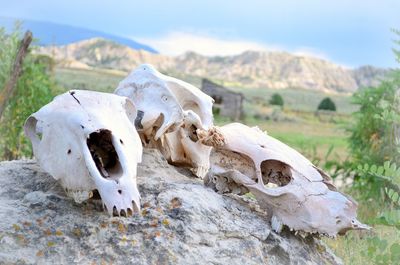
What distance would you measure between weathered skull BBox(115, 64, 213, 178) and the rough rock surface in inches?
12.1

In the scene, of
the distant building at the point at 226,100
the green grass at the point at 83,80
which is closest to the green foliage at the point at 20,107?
the green grass at the point at 83,80

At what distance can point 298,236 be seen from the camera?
138 inches

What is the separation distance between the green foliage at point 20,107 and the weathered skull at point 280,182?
16.8 ft

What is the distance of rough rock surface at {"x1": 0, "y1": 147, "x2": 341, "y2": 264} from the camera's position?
117 inches

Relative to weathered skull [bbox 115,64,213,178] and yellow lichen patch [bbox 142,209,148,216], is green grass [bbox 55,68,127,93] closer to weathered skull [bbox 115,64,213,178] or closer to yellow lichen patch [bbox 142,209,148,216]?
weathered skull [bbox 115,64,213,178]

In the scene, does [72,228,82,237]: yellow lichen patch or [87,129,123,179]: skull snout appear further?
[87,129,123,179]: skull snout

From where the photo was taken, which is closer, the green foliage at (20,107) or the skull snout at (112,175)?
the skull snout at (112,175)

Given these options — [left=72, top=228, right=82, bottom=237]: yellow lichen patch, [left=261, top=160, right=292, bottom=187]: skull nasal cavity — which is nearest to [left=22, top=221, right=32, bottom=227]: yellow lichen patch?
[left=72, top=228, right=82, bottom=237]: yellow lichen patch

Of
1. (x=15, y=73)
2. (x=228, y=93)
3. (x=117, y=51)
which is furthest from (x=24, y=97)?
(x=117, y=51)

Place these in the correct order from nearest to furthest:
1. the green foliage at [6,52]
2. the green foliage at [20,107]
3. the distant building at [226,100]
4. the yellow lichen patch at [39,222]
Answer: the yellow lichen patch at [39,222], the green foliage at [20,107], the green foliage at [6,52], the distant building at [226,100]

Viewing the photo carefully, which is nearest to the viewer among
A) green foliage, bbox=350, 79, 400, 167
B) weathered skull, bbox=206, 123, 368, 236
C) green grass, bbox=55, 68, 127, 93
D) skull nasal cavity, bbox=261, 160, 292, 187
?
weathered skull, bbox=206, 123, 368, 236

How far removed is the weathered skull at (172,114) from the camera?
12.3 feet

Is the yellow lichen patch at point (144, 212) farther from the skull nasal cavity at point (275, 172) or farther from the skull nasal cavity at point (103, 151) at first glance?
the skull nasal cavity at point (275, 172)

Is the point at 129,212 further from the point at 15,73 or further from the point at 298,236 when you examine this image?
the point at 15,73
